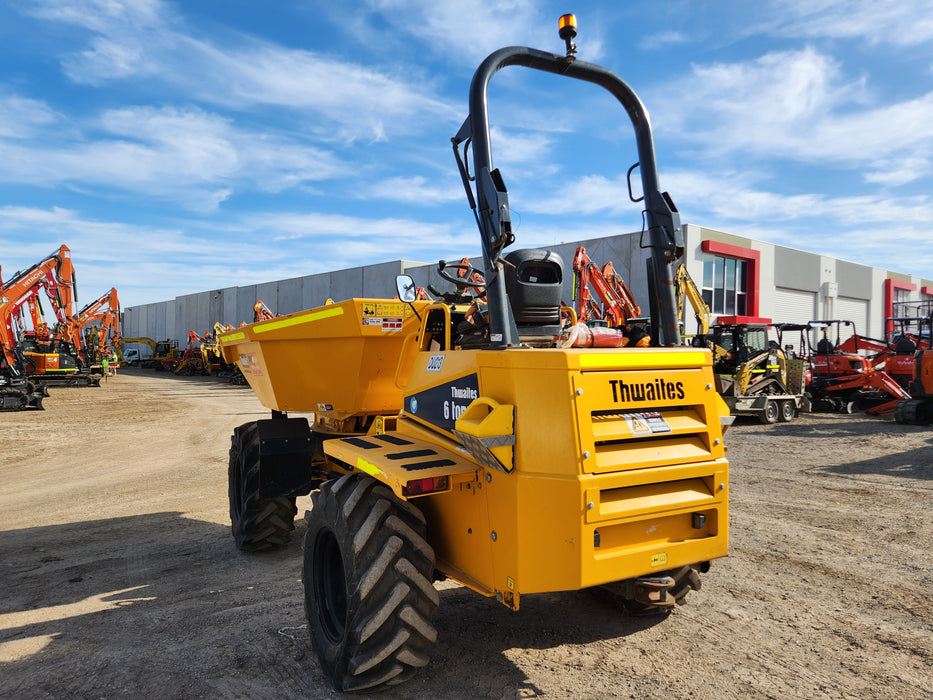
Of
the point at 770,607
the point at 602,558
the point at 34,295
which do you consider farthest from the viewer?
the point at 34,295

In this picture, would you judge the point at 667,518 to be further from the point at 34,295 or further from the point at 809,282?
the point at 809,282

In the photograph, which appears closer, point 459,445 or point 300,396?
point 459,445

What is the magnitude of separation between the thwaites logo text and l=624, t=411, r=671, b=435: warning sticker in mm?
81

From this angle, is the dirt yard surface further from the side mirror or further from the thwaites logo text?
the side mirror

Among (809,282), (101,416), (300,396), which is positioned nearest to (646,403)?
(300,396)

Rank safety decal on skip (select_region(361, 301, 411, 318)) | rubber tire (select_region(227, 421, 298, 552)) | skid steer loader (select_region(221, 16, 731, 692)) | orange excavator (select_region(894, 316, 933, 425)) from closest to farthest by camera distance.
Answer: skid steer loader (select_region(221, 16, 731, 692)), safety decal on skip (select_region(361, 301, 411, 318)), rubber tire (select_region(227, 421, 298, 552)), orange excavator (select_region(894, 316, 933, 425))

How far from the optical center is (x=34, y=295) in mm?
23375

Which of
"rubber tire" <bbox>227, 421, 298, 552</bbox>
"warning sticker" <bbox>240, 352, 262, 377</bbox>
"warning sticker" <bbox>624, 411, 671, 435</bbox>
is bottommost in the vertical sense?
"rubber tire" <bbox>227, 421, 298, 552</bbox>

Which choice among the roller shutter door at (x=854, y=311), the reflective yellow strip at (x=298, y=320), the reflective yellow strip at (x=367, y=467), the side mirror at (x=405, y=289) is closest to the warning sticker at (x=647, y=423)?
the reflective yellow strip at (x=367, y=467)

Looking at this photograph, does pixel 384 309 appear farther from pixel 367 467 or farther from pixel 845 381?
pixel 845 381

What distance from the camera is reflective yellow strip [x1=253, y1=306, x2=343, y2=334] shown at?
470 centimetres

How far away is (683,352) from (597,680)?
1.80 metres

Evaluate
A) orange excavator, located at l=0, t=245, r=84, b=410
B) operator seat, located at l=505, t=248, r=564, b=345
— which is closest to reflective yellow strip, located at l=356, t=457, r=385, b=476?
operator seat, located at l=505, t=248, r=564, b=345

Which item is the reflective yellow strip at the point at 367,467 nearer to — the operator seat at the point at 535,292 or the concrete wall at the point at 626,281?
the operator seat at the point at 535,292
